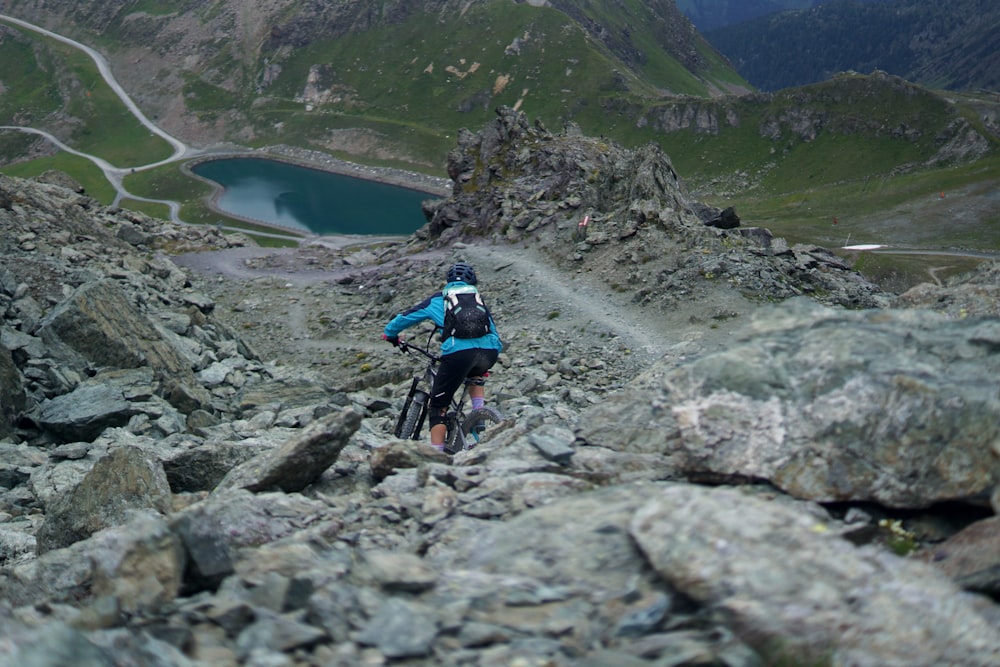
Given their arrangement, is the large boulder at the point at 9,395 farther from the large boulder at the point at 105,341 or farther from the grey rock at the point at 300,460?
the grey rock at the point at 300,460

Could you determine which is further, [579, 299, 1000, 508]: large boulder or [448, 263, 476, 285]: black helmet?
[448, 263, 476, 285]: black helmet

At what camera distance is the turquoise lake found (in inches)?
4980

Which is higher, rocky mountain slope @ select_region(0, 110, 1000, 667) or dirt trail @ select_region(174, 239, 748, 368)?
rocky mountain slope @ select_region(0, 110, 1000, 667)

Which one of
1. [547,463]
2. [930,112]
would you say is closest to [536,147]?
[547,463]

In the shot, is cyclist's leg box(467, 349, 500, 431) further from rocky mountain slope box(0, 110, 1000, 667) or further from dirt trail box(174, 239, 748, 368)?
dirt trail box(174, 239, 748, 368)

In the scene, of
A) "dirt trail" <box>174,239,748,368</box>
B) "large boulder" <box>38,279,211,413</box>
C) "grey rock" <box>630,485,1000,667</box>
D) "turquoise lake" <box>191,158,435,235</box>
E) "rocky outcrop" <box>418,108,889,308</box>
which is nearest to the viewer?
"grey rock" <box>630,485,1000,667</box>

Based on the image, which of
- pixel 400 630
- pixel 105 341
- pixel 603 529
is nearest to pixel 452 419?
pixel 603 529

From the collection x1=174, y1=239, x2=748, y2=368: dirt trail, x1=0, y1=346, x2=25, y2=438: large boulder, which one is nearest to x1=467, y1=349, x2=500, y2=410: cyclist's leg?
x1=174, y1=239, x2=748, y2=368: dirt trail

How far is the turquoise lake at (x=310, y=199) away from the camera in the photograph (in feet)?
415

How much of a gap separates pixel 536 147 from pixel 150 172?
13151cm

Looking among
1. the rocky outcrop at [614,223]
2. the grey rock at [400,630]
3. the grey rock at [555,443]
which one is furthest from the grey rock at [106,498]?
the rocky outcrop at [614,223]

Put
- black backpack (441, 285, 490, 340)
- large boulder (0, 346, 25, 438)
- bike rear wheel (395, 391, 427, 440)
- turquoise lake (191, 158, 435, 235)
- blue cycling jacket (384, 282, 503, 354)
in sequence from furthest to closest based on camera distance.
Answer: turquoise lake (191, 158, 435, 235)
large boulder (0, 346, 25, 438)
bike rear wheel (395, 391, 427, 440)
blue cycling jacket (384, 282, 503, 354)
black backpack (441, 285, 490, 340)

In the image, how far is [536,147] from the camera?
2167 inches

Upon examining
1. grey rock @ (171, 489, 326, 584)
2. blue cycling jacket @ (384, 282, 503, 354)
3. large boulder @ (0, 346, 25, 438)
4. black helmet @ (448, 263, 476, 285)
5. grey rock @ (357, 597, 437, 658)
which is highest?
black helmet @ (448, 263, 476, 285)
